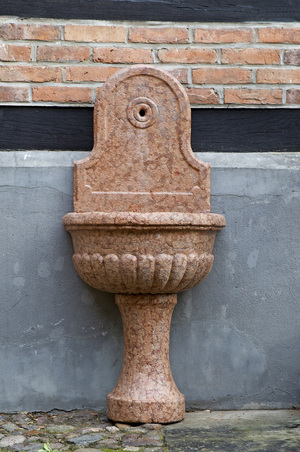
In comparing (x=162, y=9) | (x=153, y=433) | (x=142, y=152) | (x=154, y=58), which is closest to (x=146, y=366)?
(x=153, y=433)

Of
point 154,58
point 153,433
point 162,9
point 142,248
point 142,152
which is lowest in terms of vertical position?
point 153,433

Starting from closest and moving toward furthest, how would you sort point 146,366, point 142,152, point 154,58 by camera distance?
point 146,366
point 142,152
point 154,58

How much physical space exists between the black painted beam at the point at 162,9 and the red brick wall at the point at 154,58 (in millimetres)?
43

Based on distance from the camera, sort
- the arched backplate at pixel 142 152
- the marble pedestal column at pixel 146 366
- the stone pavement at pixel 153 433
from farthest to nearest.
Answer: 1. the arched backplate at pixel 142 152
2. the marble pedestal column at pixel 146 366
3. the stone pavement at pixel 153 433

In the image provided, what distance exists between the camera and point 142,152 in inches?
129

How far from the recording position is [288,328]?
3.46 m

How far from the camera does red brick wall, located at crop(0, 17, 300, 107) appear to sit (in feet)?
11.1

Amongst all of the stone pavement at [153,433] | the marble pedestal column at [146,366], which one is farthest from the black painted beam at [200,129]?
the stone pavement at [153,433]

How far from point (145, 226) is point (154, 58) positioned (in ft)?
3.40

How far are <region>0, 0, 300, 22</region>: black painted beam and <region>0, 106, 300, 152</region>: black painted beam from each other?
0.51m

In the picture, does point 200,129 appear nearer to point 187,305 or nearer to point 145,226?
point 145,226

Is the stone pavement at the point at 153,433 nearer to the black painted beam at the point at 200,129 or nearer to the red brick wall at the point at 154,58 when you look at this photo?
the black painted beam at the point at 200,129

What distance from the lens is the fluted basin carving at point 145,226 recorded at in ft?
9.86

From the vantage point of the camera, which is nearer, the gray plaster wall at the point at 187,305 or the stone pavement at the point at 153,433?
the stone pavement at the point at 153,433
